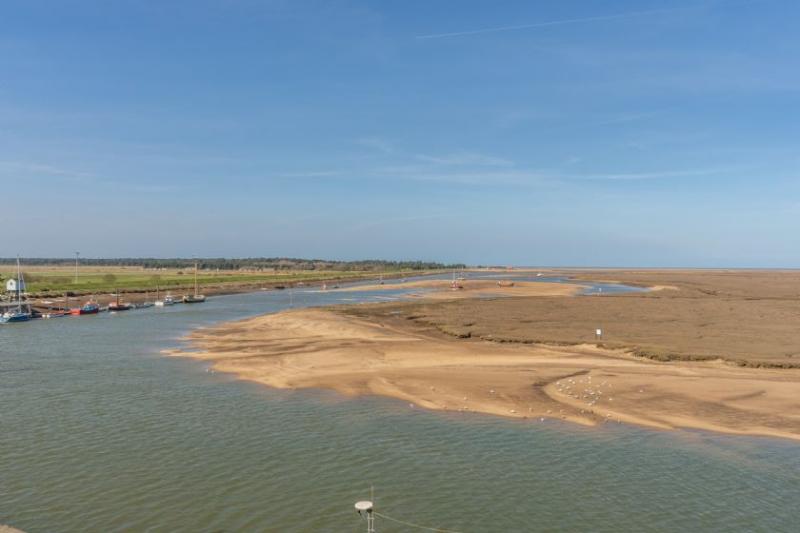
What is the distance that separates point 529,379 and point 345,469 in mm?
15021

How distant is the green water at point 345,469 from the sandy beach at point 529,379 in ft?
6.40

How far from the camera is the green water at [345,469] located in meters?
15.2

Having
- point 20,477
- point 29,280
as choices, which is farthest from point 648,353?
point 29,280

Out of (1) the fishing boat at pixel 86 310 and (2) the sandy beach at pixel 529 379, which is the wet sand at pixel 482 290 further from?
(2) the sandy beach at pixel 529 379

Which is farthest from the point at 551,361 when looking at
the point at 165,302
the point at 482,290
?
the point at 482,290

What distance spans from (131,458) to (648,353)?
3174cm

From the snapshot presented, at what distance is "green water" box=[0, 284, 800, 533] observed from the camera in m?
15.2

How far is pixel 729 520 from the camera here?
49.8ft

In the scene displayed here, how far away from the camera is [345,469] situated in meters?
18.6

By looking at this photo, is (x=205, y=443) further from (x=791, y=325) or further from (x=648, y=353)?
(x=791, y=325)

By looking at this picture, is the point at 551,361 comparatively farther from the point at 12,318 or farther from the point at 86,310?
the point at 86,310

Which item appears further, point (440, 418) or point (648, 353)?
Result: point (648, 353)

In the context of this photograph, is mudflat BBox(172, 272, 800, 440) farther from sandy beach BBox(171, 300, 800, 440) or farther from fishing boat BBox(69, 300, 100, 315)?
fishing boat BBox(69, 300, 100, 315)

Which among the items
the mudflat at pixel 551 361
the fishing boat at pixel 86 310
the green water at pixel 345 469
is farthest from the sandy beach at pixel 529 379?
the fishing boat at pixel 86 310
